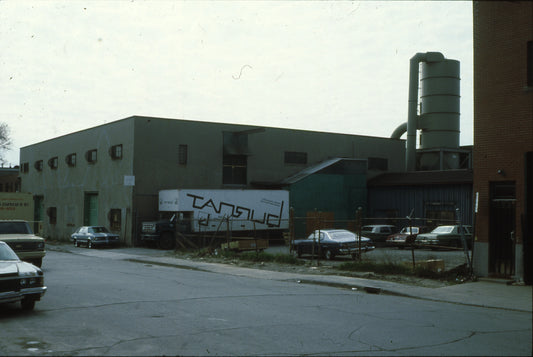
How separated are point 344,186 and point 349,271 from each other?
25.8 metres

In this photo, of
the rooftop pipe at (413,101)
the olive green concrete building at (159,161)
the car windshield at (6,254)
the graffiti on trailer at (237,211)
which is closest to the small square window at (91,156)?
the olive green concrete building at (159,161)

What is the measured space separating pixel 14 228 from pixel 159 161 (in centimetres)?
1949

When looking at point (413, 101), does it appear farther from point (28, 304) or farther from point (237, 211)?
point (28, 304)

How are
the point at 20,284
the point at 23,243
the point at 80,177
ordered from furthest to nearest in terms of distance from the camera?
the point at 80,177 < the point at 23,243 < the point at 20,284

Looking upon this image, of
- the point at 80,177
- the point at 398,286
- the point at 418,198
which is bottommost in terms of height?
the point at 398,286

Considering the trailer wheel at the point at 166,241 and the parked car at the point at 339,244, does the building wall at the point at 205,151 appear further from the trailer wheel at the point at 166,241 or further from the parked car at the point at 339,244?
the parked car at the point at 339,244

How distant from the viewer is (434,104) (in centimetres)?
4541

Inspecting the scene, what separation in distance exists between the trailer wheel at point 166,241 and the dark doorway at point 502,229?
22656 mm

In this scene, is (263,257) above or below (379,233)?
below

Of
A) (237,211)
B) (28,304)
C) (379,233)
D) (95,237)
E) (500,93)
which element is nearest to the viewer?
(500,93)

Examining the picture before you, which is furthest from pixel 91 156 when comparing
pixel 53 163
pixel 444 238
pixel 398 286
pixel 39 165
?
pixel 398 286

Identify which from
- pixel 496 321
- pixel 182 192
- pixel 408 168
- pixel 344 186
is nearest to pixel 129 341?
pixel 496 321

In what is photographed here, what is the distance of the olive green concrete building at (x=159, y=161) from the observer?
1539 inches

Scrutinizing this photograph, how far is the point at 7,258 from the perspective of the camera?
1183 centimetres
